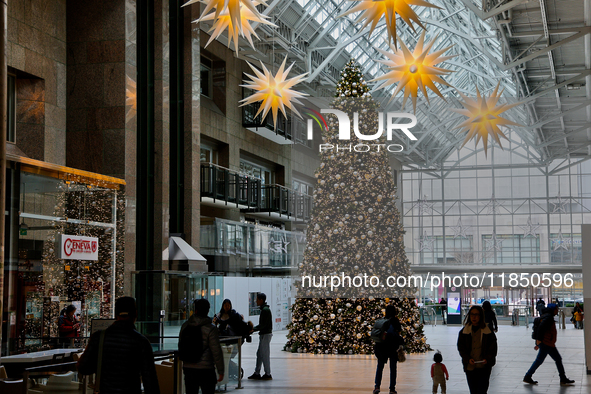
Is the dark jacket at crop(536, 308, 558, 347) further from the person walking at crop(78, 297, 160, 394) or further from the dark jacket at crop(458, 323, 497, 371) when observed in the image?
the person walking at crop(78, 297, 160, 394)

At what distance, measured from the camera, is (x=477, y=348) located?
27.4ft

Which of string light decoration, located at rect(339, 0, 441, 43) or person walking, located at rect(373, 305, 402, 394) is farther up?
string light decoration, located at rect(339, 0, 441, 43)

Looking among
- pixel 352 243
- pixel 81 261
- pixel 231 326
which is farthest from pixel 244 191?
pixel 231 326

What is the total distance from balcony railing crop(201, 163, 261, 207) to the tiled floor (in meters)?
6.94

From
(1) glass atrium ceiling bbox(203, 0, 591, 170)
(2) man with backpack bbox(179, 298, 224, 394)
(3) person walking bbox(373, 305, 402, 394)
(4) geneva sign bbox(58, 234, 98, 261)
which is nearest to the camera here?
(2) man with backpack bbox(179, 298, 224, 394)

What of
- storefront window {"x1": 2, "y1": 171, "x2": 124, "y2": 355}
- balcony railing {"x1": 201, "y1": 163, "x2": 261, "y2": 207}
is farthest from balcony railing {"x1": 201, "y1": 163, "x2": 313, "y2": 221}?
storefront window {"x1": 2, "y1": 171, "x2": 124, "y2": 355}

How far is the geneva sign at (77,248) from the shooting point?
1312 centimetres

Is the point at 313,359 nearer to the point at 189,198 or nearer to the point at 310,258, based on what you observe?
the point at 310,258

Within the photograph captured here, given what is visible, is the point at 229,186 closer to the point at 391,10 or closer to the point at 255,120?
the point at 255,120

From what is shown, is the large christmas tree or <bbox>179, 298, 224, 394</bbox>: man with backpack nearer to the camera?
<bbox>179, 298, 224, 394</bbox>: man with backpack

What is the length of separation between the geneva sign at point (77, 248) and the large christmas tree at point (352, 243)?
4940 millimetres

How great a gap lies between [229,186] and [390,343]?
1619 cm

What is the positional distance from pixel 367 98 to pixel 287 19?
338 inches

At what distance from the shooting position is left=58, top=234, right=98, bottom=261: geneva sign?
43.1 feet
